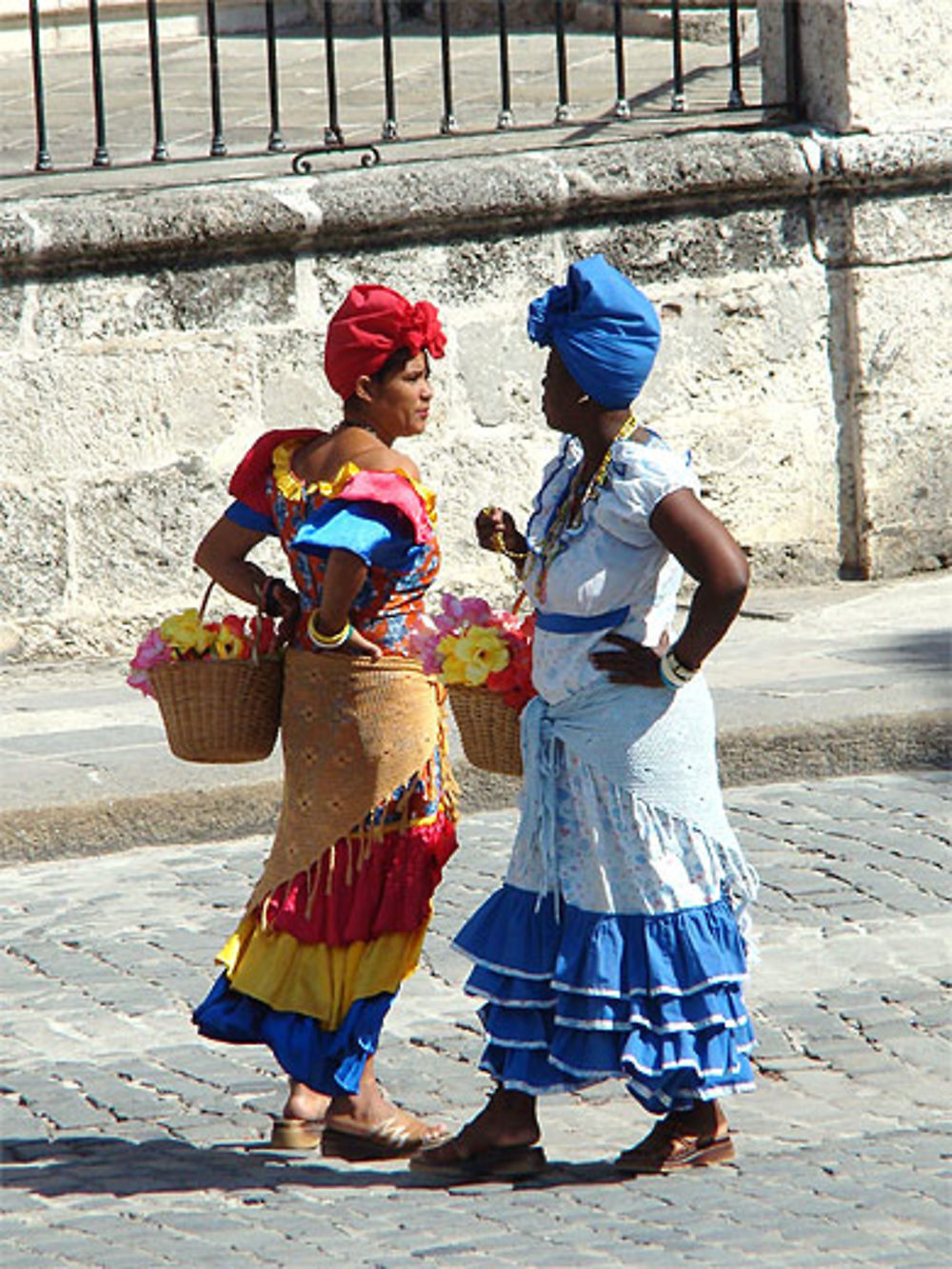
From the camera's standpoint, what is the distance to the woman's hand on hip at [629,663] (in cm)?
399

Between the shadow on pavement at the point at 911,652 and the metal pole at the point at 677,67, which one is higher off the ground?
the metal pole at the point at 677,67

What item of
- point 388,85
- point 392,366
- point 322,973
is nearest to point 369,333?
point 392,366

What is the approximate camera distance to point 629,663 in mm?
3994

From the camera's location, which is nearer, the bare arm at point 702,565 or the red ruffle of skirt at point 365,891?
the bare arm at point 702,565

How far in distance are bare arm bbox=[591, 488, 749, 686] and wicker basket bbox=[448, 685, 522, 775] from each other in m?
0.41

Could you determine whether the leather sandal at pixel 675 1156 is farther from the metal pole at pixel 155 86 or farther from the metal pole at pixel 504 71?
the metal pole at pixel 504 71

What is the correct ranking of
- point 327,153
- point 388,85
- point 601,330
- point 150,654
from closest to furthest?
point 601,330 < point 150,654 < point 388,85 < point 327,153

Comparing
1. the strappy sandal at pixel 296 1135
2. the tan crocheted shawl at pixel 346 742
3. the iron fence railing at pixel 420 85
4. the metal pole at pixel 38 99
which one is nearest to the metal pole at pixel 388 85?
the iron fence railing at pixel 420 85

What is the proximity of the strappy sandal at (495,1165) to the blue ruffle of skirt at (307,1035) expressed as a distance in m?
0.24

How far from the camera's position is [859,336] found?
28.6 ft

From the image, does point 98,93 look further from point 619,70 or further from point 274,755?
point 274,755

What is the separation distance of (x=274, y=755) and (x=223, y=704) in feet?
8.19

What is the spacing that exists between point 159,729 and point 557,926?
10.9ft

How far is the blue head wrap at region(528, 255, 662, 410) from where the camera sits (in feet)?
13.1
